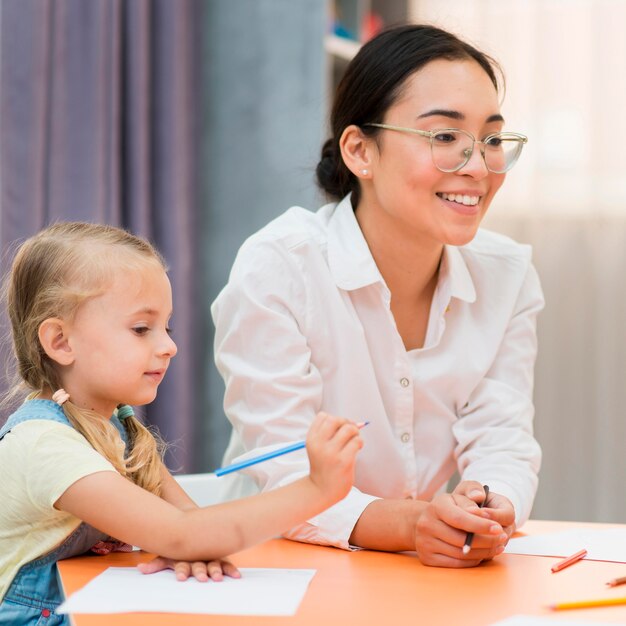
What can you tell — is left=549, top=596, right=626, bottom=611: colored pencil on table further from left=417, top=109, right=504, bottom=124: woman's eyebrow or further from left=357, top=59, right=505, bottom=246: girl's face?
left=417, top=109, right=504, bottom=124: woman's eyebrow

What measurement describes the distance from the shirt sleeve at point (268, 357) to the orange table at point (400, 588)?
0.69ft

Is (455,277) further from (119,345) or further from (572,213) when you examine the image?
(572,213)

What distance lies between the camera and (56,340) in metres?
1.19

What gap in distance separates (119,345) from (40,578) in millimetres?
287

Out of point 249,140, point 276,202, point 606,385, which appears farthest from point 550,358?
point 249,140

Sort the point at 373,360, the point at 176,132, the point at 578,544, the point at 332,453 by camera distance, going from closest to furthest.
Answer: the point at 332,453 → the point at 578,544 → the point at 373,360 → the point at 176,132

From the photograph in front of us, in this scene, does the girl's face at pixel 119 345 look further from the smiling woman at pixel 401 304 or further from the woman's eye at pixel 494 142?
the woman's eye at pixel 494 142

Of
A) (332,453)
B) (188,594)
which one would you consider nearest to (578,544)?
(332,453)

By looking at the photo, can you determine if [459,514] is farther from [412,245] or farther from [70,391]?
[412,245]

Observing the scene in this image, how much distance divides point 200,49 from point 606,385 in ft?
5.26

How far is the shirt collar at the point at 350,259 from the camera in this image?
1603mm

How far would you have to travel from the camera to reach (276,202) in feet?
9.46

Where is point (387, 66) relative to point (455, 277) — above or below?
above

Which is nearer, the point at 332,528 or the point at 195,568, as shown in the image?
the point at 195,568
